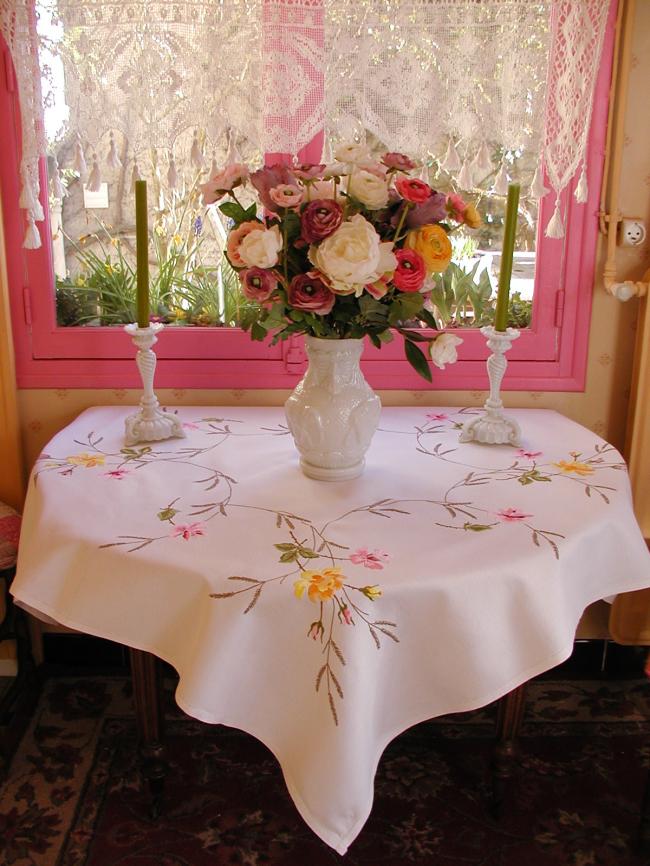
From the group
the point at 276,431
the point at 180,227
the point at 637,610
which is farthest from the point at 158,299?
the point at 637,610

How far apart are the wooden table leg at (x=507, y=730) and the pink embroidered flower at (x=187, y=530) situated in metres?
0.69

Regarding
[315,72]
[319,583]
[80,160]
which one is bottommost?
[319,583]

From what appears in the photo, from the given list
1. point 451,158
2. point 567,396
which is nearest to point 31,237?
point 451,158

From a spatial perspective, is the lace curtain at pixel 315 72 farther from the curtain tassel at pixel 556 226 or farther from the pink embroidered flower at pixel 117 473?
the pink embroidered flower at pixel 117 473

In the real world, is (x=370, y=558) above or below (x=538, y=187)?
below

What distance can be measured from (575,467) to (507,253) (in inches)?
16.7

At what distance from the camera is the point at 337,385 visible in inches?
56.6

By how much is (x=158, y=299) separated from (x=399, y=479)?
2.84ft

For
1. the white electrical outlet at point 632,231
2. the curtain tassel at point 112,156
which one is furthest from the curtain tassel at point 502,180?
the curtain tassel at point 112,156

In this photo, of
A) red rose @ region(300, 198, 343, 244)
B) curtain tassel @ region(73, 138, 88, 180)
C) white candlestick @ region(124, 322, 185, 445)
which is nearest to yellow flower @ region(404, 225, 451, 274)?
red rose @ region(300, 198, 343, 244)

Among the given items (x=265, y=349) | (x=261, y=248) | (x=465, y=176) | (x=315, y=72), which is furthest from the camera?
(x=265, y=349)

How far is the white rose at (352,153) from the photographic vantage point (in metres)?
1.26

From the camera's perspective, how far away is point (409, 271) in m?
1.26

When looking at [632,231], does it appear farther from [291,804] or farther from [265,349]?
[291,804]
